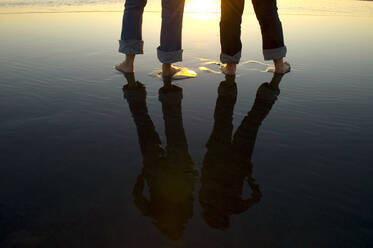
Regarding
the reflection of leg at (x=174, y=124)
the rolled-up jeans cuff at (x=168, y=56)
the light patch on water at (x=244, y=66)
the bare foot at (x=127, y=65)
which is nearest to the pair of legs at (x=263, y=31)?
the light patch on water at (x=244, y=66)

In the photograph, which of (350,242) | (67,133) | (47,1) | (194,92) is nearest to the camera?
(350,242)

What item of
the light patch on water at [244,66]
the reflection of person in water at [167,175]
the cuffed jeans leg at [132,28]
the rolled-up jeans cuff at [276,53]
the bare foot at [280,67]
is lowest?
the reflection of person in water at [167,175]

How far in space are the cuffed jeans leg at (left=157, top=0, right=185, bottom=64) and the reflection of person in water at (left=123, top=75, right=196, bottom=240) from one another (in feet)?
2.60

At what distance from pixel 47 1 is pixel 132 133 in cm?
737

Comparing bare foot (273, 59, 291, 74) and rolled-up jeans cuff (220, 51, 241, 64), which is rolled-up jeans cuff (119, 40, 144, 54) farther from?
bare foot (273, 59, 291, 74)

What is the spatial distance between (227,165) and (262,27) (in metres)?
1.67

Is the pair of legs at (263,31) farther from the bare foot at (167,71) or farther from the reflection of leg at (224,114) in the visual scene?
the bare foot at (167,71)

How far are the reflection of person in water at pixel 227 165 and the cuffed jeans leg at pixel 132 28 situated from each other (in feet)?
3.35

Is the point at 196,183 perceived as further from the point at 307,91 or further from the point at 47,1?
the point at 47,1

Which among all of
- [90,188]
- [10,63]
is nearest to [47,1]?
[10,63]

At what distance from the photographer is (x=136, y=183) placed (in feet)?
3.38

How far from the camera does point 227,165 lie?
115 cm

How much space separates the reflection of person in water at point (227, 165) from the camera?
915 millimetres

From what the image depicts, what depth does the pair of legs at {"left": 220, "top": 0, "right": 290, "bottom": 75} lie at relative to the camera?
2309 mm
